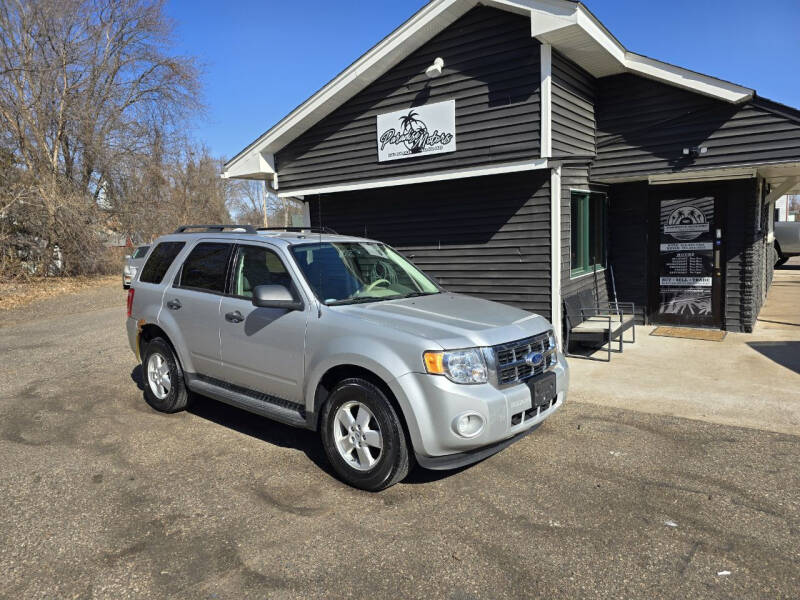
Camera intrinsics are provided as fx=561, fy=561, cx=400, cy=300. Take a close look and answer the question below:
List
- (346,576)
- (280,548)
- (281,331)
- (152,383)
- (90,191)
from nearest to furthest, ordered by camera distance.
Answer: (346,576) → (280,548) → (281,331) → (152,383) → (90,191)

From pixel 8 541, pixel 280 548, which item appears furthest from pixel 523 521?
pixel 8 541

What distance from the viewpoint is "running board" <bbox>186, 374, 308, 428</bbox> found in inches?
167

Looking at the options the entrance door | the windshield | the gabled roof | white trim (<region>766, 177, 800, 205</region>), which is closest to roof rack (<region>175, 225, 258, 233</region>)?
the windshield

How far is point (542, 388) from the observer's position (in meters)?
3.88

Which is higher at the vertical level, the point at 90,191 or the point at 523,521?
the point at 90,191

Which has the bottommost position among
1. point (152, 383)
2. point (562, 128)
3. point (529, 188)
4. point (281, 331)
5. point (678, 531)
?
point (678, 531)

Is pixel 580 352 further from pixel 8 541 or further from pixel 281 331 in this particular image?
pixel 8 541

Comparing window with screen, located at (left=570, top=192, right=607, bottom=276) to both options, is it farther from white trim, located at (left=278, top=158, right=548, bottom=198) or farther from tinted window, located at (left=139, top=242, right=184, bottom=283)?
tinted window, located at (left=139, top=242, right=184, bottom=283)

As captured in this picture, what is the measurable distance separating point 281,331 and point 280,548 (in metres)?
1.65

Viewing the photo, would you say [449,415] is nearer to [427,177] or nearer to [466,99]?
[427,177]

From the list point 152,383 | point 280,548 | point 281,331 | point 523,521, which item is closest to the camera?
point 280,548

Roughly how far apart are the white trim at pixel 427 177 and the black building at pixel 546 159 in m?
0.03

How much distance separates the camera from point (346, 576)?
9.50 feet

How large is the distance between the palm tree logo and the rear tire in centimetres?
507
